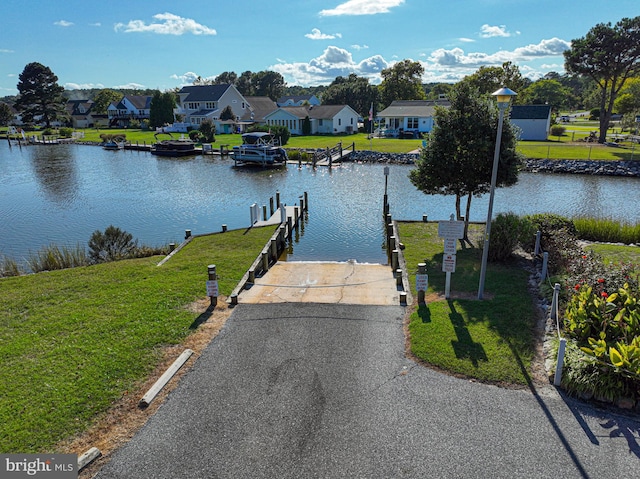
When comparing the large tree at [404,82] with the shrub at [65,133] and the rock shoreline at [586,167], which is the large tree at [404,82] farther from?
the shrub at [65,133]

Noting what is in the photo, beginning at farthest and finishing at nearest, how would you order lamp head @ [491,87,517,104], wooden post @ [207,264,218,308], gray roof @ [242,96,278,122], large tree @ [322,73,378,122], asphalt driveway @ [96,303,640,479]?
large tree @ [322,73,378,122]
gray roof @ [242,96,278,122]
wooden post @ [207,264,218,308]
lamp head @ [491,87,517,104]
asphalt driveway @ [96,303,640,479]

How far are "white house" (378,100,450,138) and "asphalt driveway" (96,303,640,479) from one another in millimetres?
54442

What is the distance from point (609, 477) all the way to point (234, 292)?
8.88 metres

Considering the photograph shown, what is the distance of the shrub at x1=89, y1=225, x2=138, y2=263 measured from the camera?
18.3 metres

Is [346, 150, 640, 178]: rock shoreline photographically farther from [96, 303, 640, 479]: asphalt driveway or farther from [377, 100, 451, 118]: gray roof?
[96, 303, 640, 479]: asphalt driveway

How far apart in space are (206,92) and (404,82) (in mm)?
35058

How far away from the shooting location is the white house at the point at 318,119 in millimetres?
66625

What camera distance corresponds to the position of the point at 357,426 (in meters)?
6.93

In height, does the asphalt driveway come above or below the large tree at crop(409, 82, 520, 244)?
below

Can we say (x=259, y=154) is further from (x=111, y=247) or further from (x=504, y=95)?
(x=504, y=95)

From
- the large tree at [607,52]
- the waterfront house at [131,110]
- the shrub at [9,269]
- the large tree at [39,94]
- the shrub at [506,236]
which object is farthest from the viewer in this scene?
the waterfront house at [131,110]

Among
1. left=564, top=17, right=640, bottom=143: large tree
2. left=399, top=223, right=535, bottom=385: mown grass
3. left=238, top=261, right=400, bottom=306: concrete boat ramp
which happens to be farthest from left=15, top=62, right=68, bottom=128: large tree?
left=399, top=223, right=535, bottom=385: mown grass

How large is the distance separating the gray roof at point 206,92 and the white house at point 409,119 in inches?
1221

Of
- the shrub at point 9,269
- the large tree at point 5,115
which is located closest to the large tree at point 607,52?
the shrub at point 9,269
